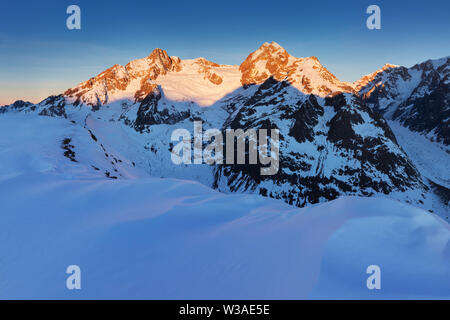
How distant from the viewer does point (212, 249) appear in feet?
20.7

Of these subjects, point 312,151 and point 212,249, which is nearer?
point 212,249

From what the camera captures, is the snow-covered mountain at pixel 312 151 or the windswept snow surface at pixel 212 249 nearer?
the windswept snow surface at pixel 212 249

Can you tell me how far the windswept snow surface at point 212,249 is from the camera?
16.5ft

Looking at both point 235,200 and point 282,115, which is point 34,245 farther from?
point 282,115

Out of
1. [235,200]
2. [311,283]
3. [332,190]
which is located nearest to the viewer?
[311,283]

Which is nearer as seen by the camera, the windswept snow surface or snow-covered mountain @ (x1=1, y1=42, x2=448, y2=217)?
the windswept snow surface

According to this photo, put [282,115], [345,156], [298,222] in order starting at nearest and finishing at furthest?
1. [298,222]
2. [345,156]
3. [282,115]

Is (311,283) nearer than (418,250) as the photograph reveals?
Yes

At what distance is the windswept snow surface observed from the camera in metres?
5.03

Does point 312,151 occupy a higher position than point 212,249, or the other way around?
point 312,151
